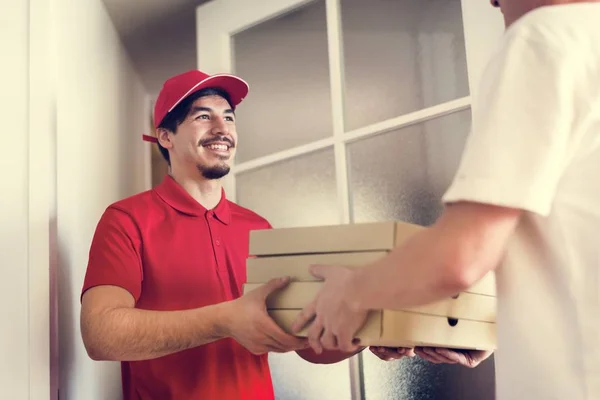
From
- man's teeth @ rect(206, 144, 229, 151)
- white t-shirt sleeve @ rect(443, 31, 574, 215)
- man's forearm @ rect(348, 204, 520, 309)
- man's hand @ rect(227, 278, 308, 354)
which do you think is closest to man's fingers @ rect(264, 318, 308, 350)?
man's hand @ rect(227, 278, 308, 354)

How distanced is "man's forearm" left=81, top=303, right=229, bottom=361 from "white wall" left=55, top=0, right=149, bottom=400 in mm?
265

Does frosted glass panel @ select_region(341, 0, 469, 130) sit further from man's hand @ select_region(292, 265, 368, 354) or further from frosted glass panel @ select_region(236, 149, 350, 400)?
man's hand @ select_region(292, 265, 368, 354)

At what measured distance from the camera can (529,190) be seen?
2.10ft

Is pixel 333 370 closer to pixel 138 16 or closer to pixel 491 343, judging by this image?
pixel 491 343

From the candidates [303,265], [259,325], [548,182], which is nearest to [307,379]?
[259,325]

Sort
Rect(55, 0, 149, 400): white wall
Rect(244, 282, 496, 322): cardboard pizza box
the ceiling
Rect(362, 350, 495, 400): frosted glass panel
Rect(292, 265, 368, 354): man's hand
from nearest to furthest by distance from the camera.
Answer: Rect(292, 265, 368, 354): man's hand < Rect(244, 282, 496, 322): cardboard pizza box < Rect(362, 350, 495, 400): frosted glass panel < Rect(55, 0, 149, 400): white wall < the ceiling

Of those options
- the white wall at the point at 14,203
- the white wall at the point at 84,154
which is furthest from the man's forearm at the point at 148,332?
the white wall at the point at 84,154

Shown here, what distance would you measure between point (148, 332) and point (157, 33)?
1300mm

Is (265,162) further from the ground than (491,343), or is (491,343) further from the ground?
(265,162)

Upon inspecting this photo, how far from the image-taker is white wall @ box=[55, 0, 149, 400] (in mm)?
1451

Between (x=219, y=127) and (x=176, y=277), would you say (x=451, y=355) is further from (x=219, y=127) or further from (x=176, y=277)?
(x=219, y=127)

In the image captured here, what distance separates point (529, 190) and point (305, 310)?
1.36ft

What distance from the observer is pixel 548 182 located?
25.4 inches

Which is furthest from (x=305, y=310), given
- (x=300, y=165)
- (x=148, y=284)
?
(x=300, y=165)
